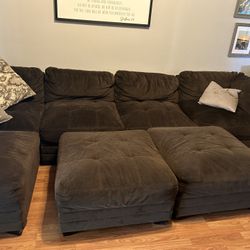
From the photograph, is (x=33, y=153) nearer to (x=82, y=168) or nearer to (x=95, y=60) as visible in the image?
(x=82, y=168)

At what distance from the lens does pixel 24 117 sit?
2.03 metres

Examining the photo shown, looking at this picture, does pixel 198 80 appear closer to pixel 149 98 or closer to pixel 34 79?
pixel 149 98

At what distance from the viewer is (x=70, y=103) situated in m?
2.34

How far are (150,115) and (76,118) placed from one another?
2.21 feet

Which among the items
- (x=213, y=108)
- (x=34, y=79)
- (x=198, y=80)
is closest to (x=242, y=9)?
(x=198, y=80)

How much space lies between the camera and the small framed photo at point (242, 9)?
2.71 meters

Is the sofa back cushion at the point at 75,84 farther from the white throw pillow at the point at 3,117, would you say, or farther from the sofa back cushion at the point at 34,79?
the white throw pillow at the point at 3,117

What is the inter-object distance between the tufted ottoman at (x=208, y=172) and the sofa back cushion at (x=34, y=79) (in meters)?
1.26

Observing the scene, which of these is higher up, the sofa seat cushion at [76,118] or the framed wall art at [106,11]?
the framed wall art at [106,11]

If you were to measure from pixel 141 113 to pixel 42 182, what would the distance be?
1038mm

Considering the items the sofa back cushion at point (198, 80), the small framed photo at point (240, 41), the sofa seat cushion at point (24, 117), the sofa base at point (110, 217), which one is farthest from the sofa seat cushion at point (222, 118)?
the sofa seat cushion at point (24, 117)

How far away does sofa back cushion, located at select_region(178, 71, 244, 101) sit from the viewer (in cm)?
267

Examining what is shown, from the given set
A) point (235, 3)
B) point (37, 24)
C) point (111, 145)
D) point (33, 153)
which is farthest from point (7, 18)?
Answer: point (235, 3)

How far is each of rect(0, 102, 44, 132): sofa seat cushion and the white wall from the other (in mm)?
624
